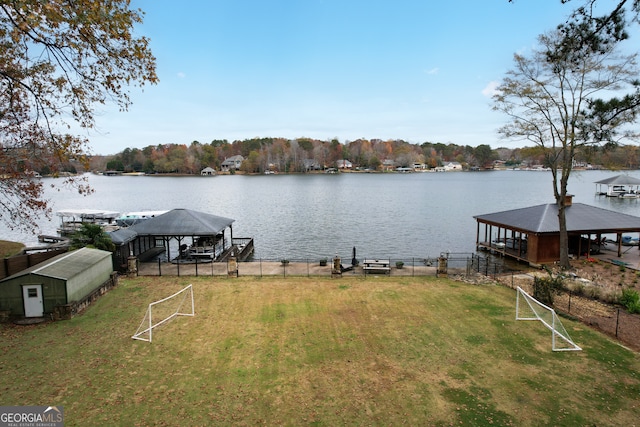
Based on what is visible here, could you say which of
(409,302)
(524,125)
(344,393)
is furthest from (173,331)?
(524,125)

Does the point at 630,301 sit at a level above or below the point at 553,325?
below

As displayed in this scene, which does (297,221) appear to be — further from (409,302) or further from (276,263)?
(409,302)

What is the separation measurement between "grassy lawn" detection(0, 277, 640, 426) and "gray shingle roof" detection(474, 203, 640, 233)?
12.0 m

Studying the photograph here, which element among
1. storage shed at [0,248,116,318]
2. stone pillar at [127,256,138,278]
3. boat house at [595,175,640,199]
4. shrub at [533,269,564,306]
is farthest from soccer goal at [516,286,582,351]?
boat house at [595,175,640,199]

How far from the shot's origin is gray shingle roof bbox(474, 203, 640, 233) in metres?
24.7

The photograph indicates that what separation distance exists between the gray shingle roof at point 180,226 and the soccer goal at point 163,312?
7.92 m

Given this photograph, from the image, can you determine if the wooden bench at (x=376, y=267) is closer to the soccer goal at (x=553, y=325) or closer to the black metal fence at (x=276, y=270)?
the black metal fence at (x=276, y=270)

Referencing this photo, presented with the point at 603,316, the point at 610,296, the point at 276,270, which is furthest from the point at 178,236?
the point at 610,296

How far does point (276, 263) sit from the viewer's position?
23.1 metres

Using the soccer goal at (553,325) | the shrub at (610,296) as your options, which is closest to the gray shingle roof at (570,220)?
the shrub at (610,296)

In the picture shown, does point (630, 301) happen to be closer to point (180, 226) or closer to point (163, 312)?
point (163, 312)

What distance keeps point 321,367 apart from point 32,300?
11.4 m

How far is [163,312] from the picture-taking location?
1463 cm

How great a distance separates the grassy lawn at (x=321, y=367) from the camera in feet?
28.0
